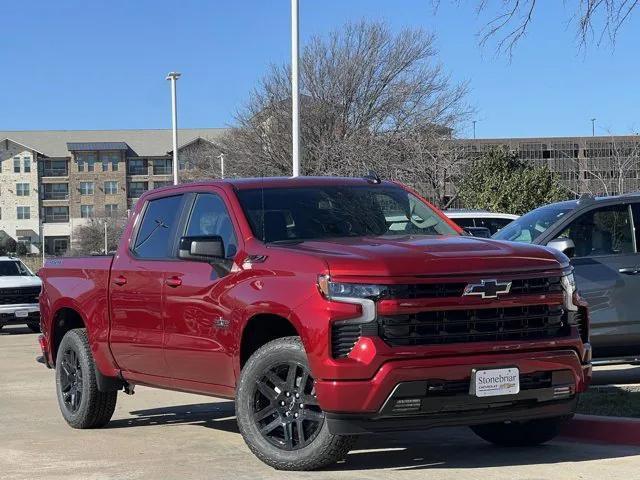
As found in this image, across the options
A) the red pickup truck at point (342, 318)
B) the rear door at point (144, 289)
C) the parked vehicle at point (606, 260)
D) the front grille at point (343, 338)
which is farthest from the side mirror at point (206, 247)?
the parked vehicle at point (606, 260)

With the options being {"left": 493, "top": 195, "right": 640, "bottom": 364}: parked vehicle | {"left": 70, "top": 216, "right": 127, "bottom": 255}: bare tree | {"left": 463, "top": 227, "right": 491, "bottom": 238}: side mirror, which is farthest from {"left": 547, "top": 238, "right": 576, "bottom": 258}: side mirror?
{"left": 70, "top": 216, "right": 127, "bottom": 255}: bare tree

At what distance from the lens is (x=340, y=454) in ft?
21.3

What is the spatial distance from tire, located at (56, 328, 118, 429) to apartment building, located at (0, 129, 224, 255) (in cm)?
9652

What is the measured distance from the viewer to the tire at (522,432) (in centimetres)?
741

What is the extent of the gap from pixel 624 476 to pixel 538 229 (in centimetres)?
454

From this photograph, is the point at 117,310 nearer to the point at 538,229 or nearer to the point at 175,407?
the point at 175,407

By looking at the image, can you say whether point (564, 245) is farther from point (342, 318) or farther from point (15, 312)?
point (15, 312)

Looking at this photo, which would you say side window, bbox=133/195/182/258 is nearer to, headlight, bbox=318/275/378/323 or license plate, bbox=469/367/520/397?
headlight, bbox=318/275/378/323

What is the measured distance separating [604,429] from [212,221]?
3.30 m

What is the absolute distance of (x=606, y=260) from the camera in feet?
33.7

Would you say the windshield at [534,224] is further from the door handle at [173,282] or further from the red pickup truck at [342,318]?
the door handle at [173,282]

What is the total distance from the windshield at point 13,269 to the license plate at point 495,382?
2032 centimetres

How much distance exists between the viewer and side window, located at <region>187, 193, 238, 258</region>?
7.43 meters

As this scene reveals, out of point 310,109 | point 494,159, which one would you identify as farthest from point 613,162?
point 310,109
